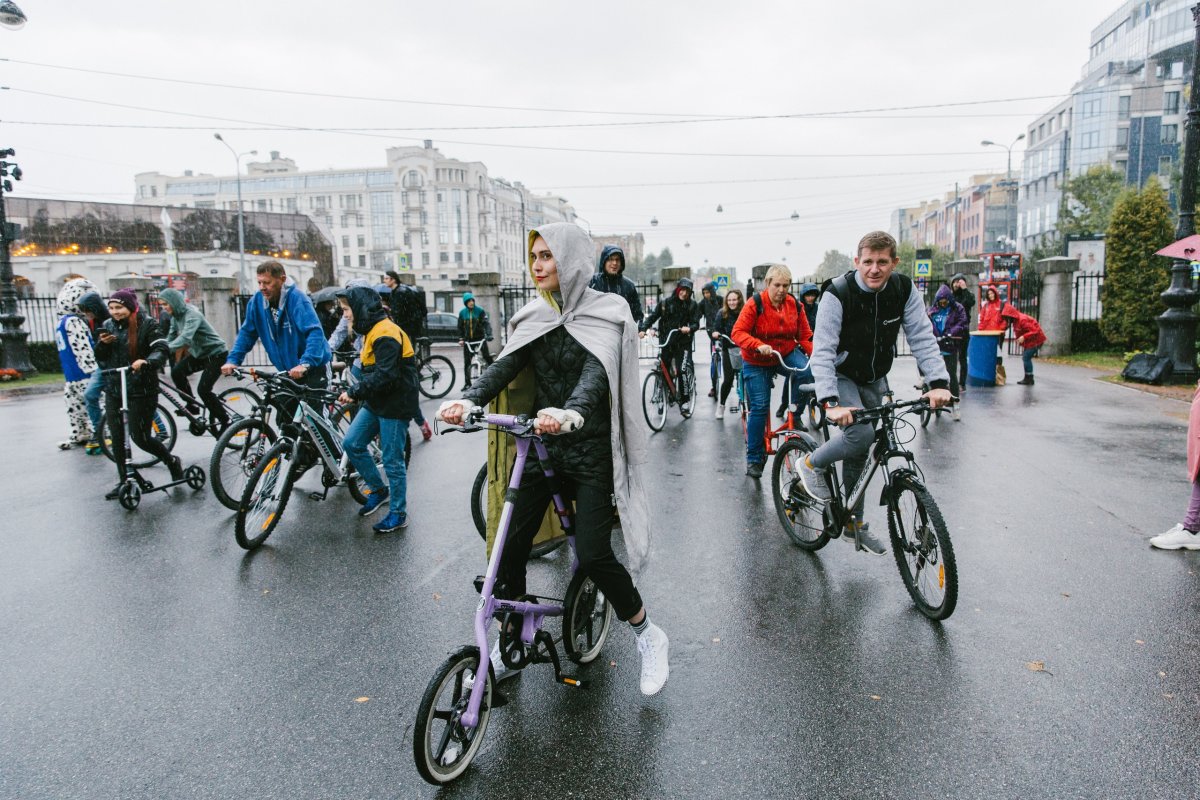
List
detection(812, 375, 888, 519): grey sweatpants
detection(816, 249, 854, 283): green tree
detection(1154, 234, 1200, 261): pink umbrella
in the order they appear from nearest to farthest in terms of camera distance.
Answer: detection(812, 375, 888, 519): grey sweatpants < detection(1154, 234, 1200, 261): pink umbrella < detection(816, 249, 854, 283): green tree

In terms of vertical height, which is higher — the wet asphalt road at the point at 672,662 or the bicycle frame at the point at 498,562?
the bicycle frame at the point at 498,562

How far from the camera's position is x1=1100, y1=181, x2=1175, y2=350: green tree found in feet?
52.9

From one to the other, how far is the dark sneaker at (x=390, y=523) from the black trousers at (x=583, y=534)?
2804 millimetres

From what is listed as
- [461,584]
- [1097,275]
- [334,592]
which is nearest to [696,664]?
[461,584]

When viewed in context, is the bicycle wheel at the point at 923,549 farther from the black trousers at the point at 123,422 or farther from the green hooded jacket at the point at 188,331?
the green hooded jacket at the point at 188,331

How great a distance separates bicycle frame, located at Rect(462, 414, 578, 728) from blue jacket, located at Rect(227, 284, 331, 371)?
419 centimetres

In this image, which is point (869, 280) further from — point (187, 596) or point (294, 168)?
point (294, 168)

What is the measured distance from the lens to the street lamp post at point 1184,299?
1193 cm

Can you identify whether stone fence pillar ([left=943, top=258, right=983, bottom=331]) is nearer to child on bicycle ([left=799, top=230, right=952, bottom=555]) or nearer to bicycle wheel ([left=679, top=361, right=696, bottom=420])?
bicycle wheel ([left=679, top=361, right=696, bottom=420])

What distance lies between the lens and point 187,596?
15.2 feet

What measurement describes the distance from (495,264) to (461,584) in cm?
11904

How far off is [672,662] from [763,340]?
427 cm

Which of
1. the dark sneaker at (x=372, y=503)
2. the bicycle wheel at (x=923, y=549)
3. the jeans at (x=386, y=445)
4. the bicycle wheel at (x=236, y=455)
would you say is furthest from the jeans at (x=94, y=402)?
the bicycle wheel at (x=923, y=549)

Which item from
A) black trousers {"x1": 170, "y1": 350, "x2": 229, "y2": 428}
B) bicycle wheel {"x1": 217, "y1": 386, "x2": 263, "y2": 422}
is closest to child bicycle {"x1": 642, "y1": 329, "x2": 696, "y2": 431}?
bicycle wheel {"x1": 217, "y1": 386, "x2": 263, "y2": 422}
